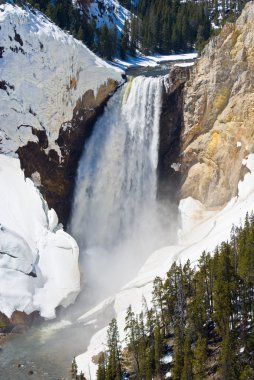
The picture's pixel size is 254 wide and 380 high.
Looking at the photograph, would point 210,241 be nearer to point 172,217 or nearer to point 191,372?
point 172,217

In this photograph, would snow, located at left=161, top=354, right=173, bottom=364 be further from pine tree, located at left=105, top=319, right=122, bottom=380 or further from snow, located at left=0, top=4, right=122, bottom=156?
snow, located at left=0, top=4, right=122, bottom=156

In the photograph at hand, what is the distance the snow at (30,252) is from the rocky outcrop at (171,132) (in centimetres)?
969

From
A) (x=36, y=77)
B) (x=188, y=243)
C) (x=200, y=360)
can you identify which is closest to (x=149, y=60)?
(x=36, y=77)

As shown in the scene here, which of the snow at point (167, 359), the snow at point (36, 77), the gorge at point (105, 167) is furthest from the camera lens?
the snow at point (36, 77)

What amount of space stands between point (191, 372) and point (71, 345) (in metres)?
10.5

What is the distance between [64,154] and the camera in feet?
146

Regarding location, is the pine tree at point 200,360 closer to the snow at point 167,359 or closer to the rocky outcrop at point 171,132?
the snow at point 167,359

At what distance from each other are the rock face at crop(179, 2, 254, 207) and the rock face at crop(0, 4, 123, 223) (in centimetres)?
764

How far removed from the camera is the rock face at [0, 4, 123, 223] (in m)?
42.6

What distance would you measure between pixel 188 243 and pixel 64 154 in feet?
42.8

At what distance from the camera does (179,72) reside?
43594 mm

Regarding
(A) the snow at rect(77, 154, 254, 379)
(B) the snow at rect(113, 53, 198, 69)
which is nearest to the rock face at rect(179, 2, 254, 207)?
(A) the snow at rect(77, 154, 254, 379)

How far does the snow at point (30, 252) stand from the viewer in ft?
117

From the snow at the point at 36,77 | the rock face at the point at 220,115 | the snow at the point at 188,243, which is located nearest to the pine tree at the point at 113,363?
the snow at the point at 188,243
